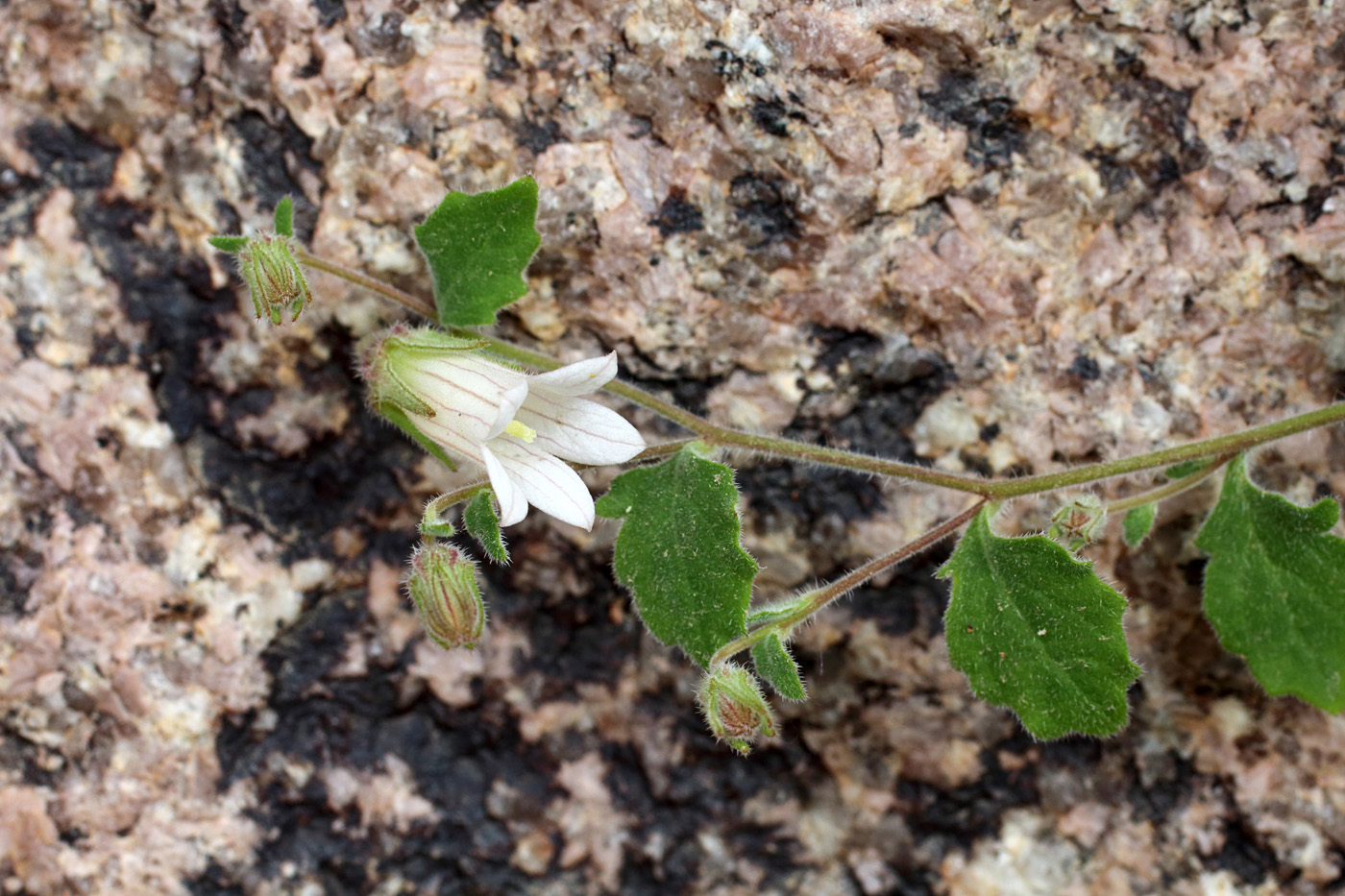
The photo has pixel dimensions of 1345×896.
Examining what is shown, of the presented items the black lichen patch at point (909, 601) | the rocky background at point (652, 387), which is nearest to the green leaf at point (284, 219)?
the rocky background at point (652, 387)

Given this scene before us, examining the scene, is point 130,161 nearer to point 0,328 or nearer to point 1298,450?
point 0,328

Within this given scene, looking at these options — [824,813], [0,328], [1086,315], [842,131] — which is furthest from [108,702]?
[1086,315]

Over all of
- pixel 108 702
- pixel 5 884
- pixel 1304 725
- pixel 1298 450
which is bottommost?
pixel 5 884

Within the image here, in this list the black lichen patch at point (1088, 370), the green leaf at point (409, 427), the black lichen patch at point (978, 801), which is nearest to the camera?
the green leaf at point (409, 427)

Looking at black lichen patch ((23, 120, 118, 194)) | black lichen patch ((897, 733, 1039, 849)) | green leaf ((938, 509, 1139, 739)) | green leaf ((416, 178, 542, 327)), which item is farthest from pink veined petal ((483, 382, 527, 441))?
black lichen patch ((897, 733, 1039, 849))

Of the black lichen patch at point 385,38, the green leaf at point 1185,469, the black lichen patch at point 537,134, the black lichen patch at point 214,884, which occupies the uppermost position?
the black lichen patch at point 385,38

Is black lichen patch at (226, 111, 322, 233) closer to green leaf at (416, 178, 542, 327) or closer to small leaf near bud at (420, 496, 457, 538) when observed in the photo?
green leaf at (416, 178, 542, 327)

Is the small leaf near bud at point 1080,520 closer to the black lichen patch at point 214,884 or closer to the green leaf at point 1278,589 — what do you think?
the green leaf at point 1278,589
